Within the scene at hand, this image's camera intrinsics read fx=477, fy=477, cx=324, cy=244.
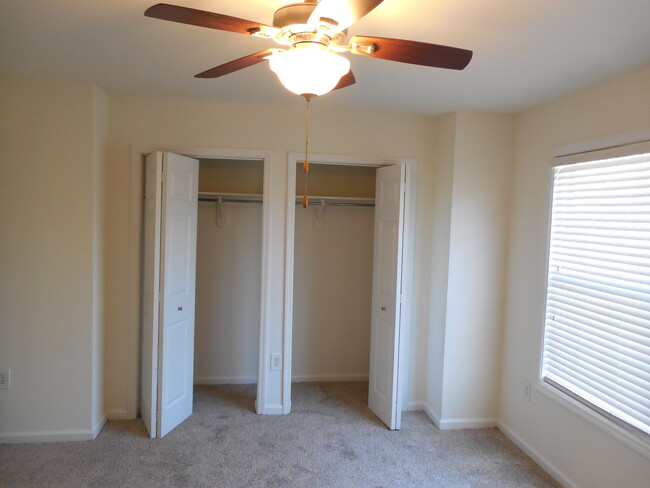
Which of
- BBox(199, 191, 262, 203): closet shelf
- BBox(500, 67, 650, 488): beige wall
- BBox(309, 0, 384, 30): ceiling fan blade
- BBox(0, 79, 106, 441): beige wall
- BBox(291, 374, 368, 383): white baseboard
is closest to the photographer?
BBox(309, 0, 384, 30): ceiling fan blade

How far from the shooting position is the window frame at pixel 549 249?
2404 mm

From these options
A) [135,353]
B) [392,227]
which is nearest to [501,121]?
[392,227]

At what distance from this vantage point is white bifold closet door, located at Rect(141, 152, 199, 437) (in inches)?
128

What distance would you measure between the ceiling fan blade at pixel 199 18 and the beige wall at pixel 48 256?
6.87ft

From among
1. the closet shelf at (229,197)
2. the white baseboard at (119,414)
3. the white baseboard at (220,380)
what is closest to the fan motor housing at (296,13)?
the closet shelf at (229,197)

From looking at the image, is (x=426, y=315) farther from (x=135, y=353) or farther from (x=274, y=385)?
(x=135, y=353)

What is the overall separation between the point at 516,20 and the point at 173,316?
2.77 metres

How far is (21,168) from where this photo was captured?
3.12 m

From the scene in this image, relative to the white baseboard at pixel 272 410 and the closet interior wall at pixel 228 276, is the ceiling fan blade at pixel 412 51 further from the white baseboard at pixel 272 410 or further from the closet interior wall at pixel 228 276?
the white baseboard at pixel 272 410

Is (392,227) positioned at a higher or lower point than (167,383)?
higher

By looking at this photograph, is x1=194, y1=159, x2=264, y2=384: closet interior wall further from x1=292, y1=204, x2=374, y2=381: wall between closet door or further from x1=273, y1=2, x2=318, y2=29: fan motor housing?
x1=273, y1=2, x2=318, y2=29: fan motor housing

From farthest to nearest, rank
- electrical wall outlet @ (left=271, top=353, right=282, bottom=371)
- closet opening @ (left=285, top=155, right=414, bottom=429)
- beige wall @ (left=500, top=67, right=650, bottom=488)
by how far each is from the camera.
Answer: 1. closet opening @ (left=285, top=155, right=414, bottom=429)
2. electrical wall outlet @ (left=271, top=353, right=282, bottom=371)
3. beige wall @ (left=500, top=67, right=650, bottom=488)

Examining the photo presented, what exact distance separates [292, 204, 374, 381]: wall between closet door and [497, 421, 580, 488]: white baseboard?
1.45 metres

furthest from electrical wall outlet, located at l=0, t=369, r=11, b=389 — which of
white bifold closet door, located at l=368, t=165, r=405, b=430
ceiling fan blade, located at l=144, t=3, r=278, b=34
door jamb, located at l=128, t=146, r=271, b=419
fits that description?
ceiling fan blade, located at l=144, t=3, r=278, b=34
